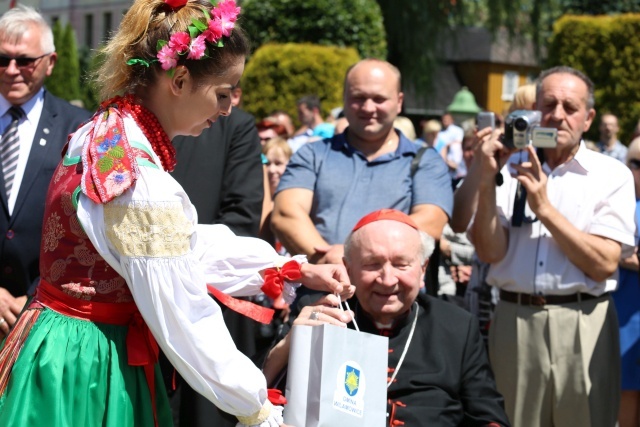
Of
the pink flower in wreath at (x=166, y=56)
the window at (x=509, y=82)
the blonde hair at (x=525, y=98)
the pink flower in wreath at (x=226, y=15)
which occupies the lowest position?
the window at (x=509, y=82)

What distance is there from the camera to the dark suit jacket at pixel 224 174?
177 inches

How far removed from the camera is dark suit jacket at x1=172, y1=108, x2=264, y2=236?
4.50 meters

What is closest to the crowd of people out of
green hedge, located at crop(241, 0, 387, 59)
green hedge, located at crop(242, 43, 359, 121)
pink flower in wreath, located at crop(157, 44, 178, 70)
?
pink flower in wreath, located at crop(157, 44, 178, 70)

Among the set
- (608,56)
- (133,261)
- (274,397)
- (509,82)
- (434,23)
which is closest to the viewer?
(133,261)

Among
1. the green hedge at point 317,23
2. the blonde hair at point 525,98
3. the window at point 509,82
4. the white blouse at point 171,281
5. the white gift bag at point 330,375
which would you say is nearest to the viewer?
the white blouse at point 171,281

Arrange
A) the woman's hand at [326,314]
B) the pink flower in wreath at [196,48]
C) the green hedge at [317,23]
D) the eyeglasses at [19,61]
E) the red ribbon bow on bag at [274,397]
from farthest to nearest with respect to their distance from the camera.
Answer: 1. the green hedge at [317,23]
2. the eyeglasses at [19,61]
3. the woman's hand at [326,314]
4. the red ribbon bow on bag at [274,397]
5. the pink flower in wreath at [196,48]

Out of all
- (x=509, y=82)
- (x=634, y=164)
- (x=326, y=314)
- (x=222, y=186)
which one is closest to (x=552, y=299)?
(x=634, y=164)

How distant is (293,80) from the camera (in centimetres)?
1459

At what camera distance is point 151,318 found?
2488 mm

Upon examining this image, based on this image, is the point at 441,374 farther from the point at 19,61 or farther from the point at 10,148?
the point at 19,61

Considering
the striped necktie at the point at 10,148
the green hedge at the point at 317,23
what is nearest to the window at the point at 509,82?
the green hedge at the point at 317,23

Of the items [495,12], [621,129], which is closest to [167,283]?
[621,129]

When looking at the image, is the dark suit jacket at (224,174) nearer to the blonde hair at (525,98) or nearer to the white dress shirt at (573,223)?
the white dress shirt at (573,223)

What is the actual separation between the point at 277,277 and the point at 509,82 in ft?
117
